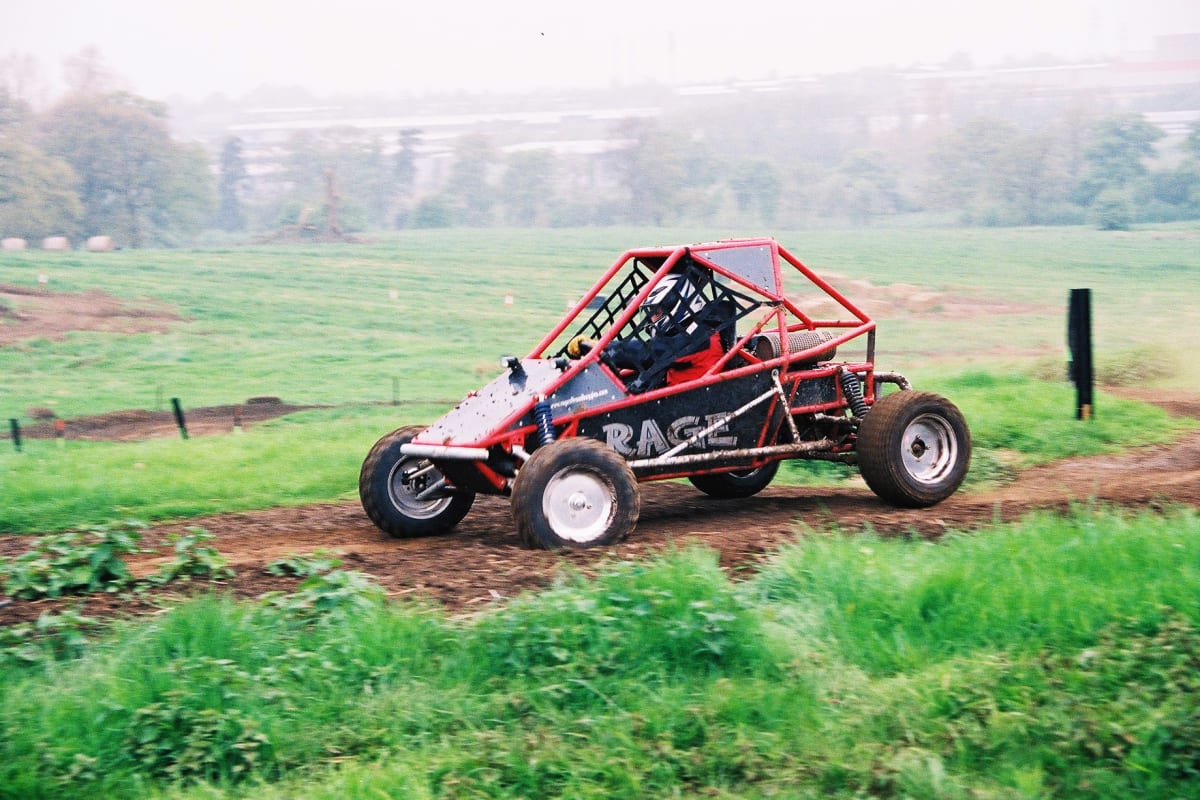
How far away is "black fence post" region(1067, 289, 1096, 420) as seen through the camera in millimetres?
13016

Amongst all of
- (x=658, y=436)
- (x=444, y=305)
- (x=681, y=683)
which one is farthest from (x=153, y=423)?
(x=681, y=683)

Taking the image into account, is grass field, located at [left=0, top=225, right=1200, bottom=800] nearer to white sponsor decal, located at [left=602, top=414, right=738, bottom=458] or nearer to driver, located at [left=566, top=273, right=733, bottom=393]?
white sponsor decal, located at [left=602, top=414, right=738, bottom=458]

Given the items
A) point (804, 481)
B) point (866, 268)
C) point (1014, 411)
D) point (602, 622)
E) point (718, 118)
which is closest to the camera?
point (602, 622)

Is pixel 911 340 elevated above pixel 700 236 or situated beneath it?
situated beneath

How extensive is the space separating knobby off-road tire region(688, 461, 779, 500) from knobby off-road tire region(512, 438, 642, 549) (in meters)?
2.29

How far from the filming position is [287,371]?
20500 mm

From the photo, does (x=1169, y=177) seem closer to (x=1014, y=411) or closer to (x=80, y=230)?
(x=1014, y=411)

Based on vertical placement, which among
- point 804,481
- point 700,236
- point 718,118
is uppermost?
point 718,118

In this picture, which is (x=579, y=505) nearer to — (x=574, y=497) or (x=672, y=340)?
(x=574, y=497)

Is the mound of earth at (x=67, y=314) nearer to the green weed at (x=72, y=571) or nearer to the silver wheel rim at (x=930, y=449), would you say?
the green weed at (x=72, y=571)

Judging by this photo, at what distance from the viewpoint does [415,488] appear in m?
9.35

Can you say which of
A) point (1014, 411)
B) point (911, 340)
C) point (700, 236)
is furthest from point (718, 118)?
point (1014, 411)

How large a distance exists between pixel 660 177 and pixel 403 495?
25302 millimetres

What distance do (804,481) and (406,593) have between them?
18.0 ft
